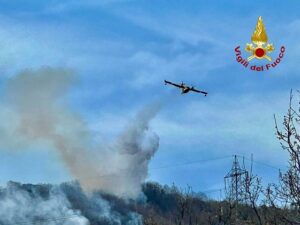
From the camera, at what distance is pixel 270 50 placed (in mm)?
23094

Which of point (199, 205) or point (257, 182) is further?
point (199, 205)

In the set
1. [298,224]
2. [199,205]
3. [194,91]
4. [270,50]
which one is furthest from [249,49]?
[199,205]

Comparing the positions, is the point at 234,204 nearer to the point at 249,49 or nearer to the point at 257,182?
the point at 257,182

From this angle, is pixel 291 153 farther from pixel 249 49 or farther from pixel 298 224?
pixel 249 49

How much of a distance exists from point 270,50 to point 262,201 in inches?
274

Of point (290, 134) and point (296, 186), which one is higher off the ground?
point (290, 134)

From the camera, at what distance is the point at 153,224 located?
156 feet

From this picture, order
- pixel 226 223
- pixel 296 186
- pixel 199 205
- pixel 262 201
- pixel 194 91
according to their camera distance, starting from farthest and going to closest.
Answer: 1. pixel 199 205
2. pixel 194 91
3. pixel 226 223
4. pixel 262 201
5. pixel 296 186

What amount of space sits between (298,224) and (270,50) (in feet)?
27.6

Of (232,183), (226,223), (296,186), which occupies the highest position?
(232,183)

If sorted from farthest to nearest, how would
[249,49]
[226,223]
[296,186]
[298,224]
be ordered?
1. [226,223]
2. [249,49]
3. [296,186]
4. [298,224]

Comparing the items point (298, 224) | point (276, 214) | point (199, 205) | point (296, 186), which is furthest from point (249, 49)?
point (199, 205)

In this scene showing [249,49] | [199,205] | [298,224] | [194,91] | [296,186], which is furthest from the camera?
[199,205]

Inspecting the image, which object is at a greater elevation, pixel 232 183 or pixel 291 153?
pixel 232 183
